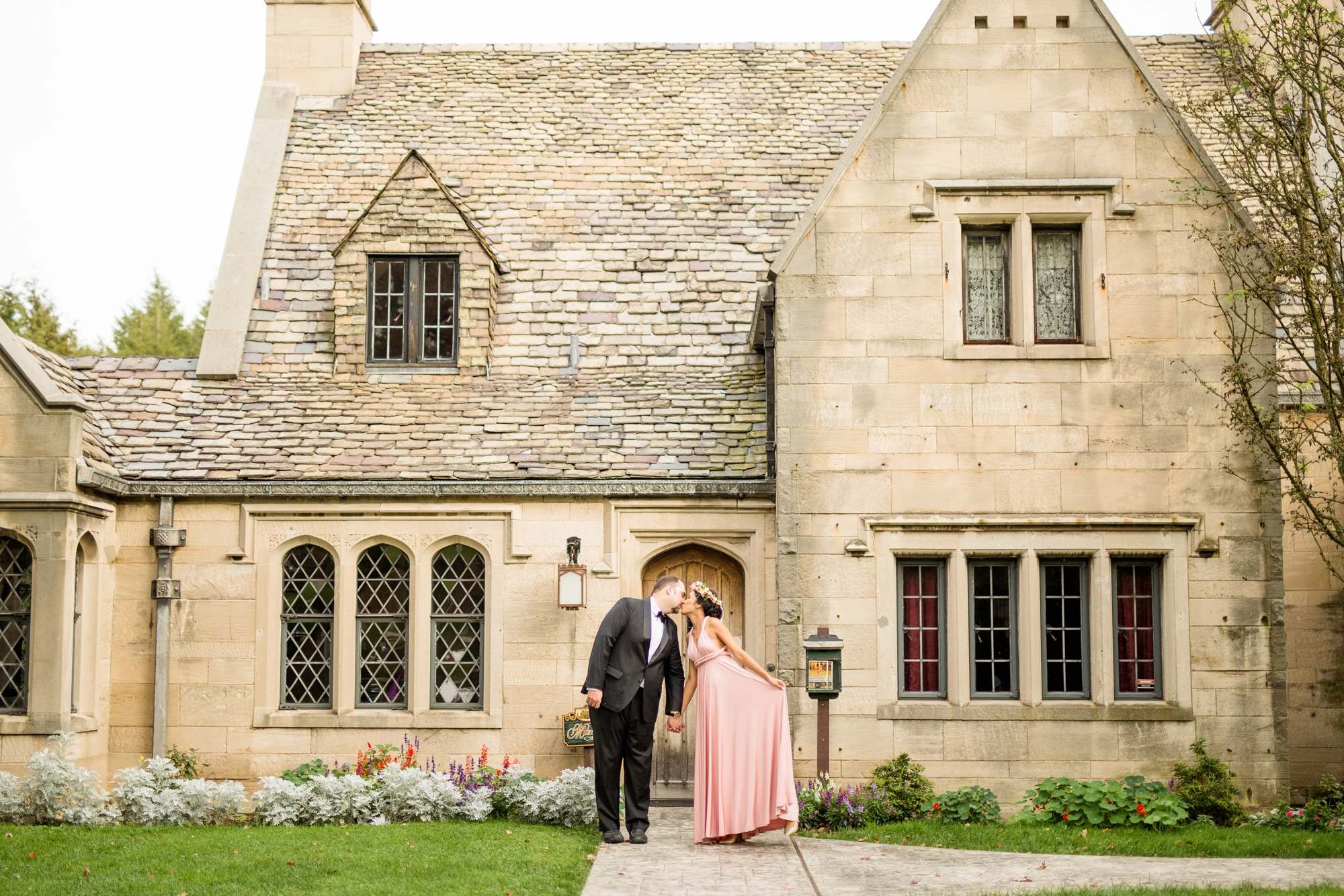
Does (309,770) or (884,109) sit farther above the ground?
(884,109)

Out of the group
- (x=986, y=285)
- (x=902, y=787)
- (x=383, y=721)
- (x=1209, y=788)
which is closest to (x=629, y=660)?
(x=902, y=787)

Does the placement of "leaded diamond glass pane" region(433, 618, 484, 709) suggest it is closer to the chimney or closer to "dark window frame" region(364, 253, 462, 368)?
"dark window frame" region(364, 253, 462, 368)

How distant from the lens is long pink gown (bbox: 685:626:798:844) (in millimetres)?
10914

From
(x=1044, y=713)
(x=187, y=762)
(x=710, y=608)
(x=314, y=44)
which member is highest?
(x=314, y=44)

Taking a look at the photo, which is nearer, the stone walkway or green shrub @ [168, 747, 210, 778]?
the stone walkway

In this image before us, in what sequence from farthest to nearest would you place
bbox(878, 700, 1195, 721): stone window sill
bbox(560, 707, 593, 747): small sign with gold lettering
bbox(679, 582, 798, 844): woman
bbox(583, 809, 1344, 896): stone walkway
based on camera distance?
bbox(560, 707, 593, 747): small sign with gold lettering → bbox(878, 700, 1195, 721): stone window sill → bbox(679, 582, 798, 844): woman → bbox(583, 809, 1344, 896): stone walkway

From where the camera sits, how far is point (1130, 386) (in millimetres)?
13805

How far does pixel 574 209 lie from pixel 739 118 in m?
3.00

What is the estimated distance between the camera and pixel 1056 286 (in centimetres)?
1421

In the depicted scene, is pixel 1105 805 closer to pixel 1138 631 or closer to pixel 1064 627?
pixel 1064 627

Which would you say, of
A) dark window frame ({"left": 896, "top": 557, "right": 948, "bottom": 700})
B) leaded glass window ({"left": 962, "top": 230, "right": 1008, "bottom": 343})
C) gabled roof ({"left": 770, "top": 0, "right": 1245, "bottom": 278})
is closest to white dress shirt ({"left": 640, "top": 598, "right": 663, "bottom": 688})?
dark window frame ({"left": 896, "top": 557, "right": 948, "bottom": 700})

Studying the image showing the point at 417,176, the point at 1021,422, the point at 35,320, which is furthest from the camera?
the point at 35,320

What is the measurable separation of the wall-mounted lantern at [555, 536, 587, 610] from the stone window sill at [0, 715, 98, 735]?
4.98 m

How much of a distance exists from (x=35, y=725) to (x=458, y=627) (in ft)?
14.0
